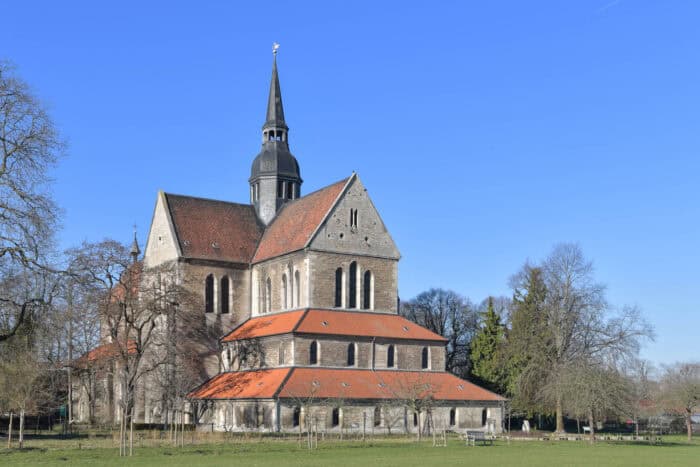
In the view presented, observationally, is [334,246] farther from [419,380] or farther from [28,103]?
[28,103]

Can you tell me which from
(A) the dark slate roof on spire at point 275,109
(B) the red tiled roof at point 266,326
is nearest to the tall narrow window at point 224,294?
(B) the red tiled roof at point 266,326

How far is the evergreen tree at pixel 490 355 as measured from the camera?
77.4 meters

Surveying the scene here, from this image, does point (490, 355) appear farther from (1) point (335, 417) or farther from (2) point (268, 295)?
(1) point (335, 417)

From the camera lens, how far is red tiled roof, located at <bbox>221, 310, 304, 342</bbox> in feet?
210

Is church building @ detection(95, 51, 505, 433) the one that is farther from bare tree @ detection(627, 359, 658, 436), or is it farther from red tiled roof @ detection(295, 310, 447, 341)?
bare tree @ detection(627, 359, 658, 436)

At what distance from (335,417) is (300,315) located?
902cm

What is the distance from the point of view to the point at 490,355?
3147 inches

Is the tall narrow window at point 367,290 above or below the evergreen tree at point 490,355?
above

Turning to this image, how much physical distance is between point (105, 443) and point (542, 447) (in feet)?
74.8

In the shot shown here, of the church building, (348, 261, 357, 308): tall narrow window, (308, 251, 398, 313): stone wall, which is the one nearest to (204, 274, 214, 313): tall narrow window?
the church building

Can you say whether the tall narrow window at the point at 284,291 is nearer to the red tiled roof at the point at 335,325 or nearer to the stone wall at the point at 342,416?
the red tiled roof at the point at 335,325

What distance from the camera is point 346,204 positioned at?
68.1 metres

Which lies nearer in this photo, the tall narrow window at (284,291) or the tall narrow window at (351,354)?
the tall narrow window at (351,354)

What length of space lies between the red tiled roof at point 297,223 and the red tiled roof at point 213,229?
4.20 feet
